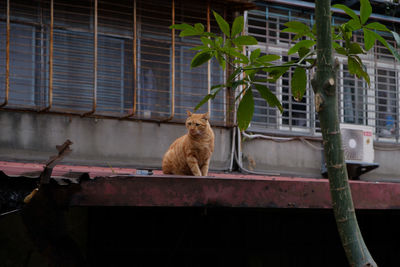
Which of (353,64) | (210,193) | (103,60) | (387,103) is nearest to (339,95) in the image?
(387,103)

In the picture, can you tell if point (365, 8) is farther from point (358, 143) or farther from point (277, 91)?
point (358, 143)

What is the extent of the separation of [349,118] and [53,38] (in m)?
5.46

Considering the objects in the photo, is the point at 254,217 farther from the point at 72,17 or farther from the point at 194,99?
the point at 72,17

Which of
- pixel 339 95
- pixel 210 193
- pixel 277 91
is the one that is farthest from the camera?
pixel 339 95

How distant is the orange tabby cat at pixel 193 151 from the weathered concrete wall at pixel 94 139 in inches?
94.2

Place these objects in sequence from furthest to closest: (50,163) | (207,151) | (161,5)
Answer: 1. (161,5)
2. (207,151)
3. (50,163)

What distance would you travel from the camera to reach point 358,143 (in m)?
9.41

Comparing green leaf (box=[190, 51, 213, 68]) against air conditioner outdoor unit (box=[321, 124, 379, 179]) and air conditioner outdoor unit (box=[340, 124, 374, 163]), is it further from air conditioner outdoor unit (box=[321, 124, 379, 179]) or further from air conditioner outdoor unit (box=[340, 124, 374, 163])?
air conditioner outdoor unit (box=[340, 124, 374, 163])

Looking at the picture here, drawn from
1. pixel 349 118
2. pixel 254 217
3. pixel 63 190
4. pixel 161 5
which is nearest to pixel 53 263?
pixel 63 190

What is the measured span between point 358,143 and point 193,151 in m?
4.93

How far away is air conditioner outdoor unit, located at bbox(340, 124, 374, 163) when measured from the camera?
9.38 metres

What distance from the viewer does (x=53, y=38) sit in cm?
786

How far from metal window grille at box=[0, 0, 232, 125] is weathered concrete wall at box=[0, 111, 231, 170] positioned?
15 cm

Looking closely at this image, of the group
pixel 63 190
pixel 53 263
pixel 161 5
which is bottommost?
pixel 53 263
